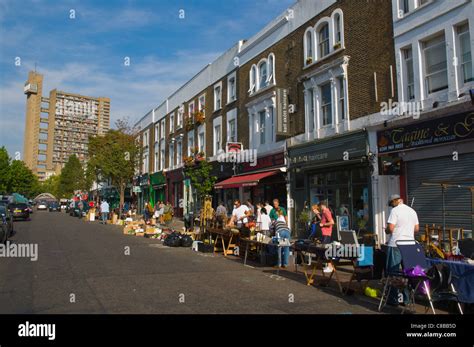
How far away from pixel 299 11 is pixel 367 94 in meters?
6.57

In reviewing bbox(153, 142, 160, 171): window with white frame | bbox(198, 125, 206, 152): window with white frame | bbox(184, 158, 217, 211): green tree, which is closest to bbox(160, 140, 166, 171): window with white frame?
bbox(153, 142, 160, 171): window with white frame

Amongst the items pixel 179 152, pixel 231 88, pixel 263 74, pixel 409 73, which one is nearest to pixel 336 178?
pixel 409 73

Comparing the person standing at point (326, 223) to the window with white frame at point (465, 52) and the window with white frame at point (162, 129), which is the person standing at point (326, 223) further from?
the window with white frame at point (162, 129)

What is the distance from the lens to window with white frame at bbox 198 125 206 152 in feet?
97.9

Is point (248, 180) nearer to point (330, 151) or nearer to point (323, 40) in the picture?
point (330, 151)

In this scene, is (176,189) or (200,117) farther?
(176,189)

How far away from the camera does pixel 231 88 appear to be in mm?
26094

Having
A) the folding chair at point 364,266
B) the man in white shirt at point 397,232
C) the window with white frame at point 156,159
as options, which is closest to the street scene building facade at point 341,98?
the folding chair at point 364,266

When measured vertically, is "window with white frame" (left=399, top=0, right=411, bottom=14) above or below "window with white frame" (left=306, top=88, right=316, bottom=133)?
above

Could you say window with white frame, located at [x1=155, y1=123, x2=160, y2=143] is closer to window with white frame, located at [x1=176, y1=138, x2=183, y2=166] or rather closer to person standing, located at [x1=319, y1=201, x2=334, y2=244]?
window with white frame, located at [x1=176, y1=138, x2=183, y2=166]

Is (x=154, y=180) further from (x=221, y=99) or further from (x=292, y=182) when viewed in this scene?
(x=292, y=182)

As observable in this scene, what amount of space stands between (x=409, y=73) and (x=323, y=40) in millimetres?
5182

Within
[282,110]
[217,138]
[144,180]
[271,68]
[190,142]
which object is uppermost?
[271,68]
